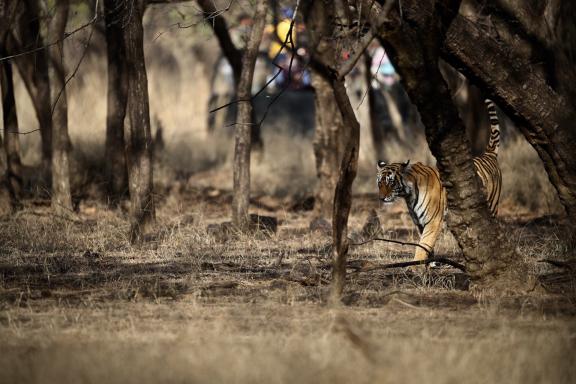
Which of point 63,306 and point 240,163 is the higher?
point 240,163

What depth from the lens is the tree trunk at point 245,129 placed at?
473 inches

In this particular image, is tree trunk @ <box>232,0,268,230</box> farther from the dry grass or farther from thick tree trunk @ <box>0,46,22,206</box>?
thick tree trunk @ <box>0,46,22,206</box>

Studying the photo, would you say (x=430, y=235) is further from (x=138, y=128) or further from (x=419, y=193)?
(x=138, y=128)

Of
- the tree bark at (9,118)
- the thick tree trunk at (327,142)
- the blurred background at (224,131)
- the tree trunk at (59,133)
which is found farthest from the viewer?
the blurred background at (224,131)

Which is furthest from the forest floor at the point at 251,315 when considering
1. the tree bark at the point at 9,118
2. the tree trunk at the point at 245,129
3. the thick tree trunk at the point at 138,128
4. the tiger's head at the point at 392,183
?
the tree bark at the point at 9,118

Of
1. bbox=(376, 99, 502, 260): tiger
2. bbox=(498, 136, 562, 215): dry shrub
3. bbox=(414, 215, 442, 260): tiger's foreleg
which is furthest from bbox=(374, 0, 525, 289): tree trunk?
bbox=(498, 136, 562, 215): dry shrub

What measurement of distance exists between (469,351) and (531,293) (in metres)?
2.34

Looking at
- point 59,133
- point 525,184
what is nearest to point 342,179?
point 59,133

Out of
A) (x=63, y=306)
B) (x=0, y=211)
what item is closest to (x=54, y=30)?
(x=0, y=211)

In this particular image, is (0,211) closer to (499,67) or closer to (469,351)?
(499,67)

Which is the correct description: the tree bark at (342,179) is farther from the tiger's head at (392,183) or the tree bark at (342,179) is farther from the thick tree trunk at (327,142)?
the thick tree trunk at (327,142)

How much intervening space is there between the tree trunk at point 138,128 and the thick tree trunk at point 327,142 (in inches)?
135

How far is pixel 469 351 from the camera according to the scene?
582cm

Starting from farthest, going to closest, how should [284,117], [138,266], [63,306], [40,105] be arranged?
[284,117] < [40,105] < [138,266] < [63,306]
